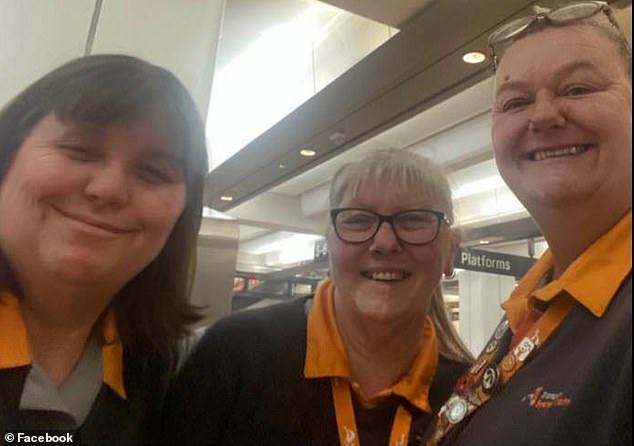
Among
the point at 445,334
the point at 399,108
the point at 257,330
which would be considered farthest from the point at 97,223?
the point at 399,108

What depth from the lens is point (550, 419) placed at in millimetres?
631

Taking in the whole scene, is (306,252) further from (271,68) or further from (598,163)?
(598,163)

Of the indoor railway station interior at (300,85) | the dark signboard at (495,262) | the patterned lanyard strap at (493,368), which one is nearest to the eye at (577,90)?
the indoor railway station interior at (300,85)

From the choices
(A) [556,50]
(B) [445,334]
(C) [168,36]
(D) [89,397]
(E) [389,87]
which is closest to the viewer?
(A) [556,50]

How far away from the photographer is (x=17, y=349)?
2.73 feet

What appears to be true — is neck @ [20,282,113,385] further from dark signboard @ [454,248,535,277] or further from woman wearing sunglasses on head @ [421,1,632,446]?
dark signboard @ [454,248,535,277]

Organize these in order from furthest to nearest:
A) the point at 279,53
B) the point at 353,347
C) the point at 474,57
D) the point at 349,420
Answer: the point at 279,53 < the point at 474,57 < the point at 353,347 < the point at 349,420

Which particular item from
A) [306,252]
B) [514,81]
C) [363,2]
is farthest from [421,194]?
[306,252]

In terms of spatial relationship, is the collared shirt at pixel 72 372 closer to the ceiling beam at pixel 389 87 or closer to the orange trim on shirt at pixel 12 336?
the orange trim on shirt at pixel 12 336

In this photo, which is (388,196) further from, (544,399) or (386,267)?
(544,399)

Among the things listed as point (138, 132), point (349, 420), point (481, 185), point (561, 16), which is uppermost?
point (481, 185)

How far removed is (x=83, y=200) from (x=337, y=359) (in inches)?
23.5

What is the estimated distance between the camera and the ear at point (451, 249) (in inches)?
49.6

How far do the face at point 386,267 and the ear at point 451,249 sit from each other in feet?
0.12
